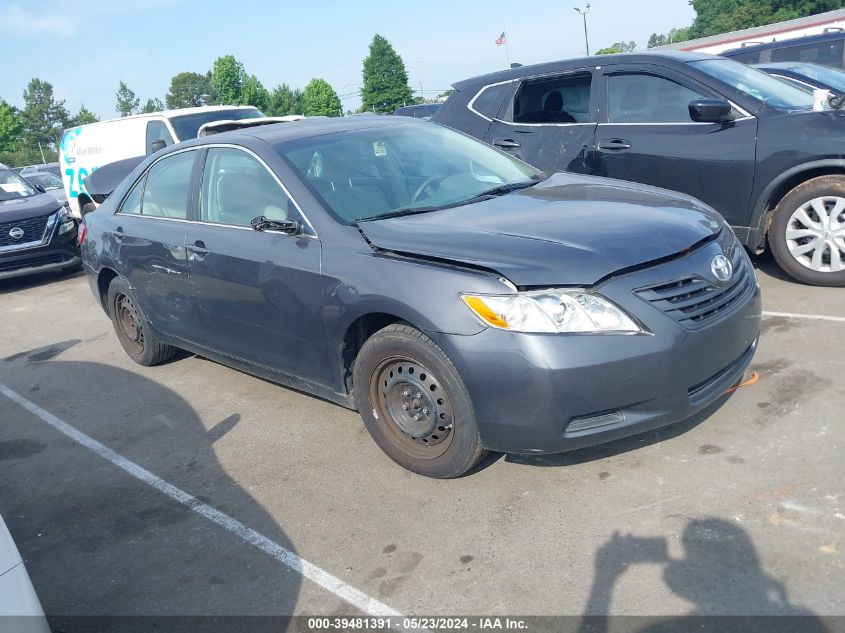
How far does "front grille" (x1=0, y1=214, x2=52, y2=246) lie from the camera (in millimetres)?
9867

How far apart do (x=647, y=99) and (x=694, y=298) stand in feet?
11.7

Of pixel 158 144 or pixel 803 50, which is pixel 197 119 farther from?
pixel 803 50

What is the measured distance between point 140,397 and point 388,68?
10026cm

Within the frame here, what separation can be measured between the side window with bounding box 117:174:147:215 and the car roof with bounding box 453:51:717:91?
135 inches

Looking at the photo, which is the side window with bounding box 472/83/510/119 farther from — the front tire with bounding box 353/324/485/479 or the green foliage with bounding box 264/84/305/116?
the green foliage with bounding box 264/84/305/116

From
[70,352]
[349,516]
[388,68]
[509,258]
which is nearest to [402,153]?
[509,258]

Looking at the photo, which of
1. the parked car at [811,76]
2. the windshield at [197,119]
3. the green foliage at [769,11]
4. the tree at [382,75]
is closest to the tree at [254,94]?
the tree at [382,75]

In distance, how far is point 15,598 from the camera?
7.09ft

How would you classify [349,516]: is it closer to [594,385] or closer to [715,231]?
[594,385]

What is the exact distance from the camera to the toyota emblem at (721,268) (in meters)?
3.47

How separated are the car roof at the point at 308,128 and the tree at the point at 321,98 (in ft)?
295

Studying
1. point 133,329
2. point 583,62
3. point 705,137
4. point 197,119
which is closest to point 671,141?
point 705,137

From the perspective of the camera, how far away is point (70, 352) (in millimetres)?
6730

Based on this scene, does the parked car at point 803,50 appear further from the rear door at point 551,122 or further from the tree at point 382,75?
the tree at point 382,75
